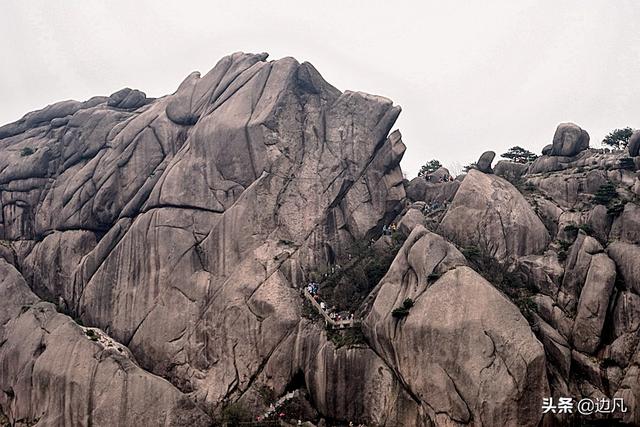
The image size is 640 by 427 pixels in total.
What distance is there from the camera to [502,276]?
141 feet

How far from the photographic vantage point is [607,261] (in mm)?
41094

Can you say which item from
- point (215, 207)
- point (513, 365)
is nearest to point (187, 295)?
point (215, 207)

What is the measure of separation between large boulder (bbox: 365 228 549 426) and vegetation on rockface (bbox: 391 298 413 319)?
277 mm

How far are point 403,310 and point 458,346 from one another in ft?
14.3

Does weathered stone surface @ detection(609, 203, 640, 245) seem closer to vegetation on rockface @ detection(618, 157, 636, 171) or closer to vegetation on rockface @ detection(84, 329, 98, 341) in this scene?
vegetation on rockface @ detection(618, 157, 636, 171)

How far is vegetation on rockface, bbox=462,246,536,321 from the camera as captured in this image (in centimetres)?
4168

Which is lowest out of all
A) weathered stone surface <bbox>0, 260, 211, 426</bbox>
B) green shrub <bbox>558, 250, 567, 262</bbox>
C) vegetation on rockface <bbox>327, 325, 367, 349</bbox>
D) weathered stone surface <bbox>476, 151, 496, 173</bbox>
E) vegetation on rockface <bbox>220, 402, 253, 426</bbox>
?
vegetation on rockface <bbox>220, 402, 253, 426</bbox>

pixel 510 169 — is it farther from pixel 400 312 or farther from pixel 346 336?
pixel 346 336

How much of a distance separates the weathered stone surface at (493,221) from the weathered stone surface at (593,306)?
17.3 ft

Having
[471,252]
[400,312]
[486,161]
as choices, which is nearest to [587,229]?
[471,252]

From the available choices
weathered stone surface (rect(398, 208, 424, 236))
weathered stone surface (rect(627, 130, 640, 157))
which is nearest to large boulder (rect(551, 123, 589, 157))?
weathered stone surface (rect(627, 130, 640, 157))

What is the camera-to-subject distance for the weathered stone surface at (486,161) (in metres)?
51.7

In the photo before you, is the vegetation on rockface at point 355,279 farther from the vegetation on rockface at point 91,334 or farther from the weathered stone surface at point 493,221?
the vegetation on rockface at point 91,334

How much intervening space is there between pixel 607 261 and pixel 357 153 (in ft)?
73.3
